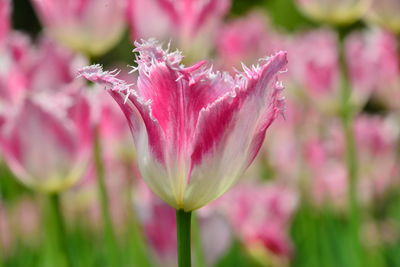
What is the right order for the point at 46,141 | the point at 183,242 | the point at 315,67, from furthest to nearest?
the point at 315,67 < the point at 46,141 < the point at 183,242

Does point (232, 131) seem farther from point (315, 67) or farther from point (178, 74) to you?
point (315, 67)

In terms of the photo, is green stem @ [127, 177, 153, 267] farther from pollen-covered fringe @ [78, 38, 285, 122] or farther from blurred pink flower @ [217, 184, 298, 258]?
pollen-covered fringe @ [78, 38, 285, 122]


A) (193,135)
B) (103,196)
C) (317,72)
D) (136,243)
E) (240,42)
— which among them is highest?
(240,42)

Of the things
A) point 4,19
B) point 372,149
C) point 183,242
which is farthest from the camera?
point 372,149

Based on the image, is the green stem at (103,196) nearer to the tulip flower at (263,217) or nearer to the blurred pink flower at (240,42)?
the tulip flower at (263,217)

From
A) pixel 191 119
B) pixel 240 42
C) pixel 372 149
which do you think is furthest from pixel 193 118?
pixel 240 42

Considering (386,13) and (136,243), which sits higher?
(386,13)

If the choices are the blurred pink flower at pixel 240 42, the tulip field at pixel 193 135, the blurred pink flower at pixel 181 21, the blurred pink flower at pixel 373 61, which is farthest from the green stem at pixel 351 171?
the blurred pink flower at pixel 240 42

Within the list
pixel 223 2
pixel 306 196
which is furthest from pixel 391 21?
pixel 306 196

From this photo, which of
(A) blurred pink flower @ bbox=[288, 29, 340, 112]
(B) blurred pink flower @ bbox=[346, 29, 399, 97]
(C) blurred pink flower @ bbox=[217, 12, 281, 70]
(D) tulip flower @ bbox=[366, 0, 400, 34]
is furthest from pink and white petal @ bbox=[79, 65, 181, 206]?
(C) blurred pink flower @ bbox=[217, 12, 281, 70]
